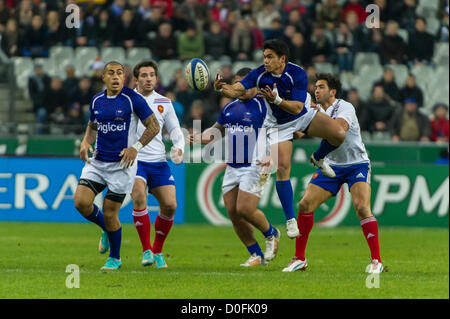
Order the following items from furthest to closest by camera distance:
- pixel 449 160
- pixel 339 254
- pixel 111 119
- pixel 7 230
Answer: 1. pixel 449 160
2. pixel 7 230
3. pixel 339 254
4. pixel 111 119

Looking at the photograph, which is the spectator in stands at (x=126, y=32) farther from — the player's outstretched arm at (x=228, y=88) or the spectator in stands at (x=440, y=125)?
the player's outstretched arm at (x=228, y=88)

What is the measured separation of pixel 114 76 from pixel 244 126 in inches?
74.6

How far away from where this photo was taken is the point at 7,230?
16734 mm

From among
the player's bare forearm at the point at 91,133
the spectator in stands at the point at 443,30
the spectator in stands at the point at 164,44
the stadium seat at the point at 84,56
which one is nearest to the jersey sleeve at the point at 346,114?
the player's bare forearm at the point at 91,133

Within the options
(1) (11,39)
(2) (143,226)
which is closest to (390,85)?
(1) (11,39)

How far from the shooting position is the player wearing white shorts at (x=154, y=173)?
37.0ft

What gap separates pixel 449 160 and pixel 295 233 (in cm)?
836

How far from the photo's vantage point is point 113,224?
10625 mm

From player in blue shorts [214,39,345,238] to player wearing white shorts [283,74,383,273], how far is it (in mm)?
190

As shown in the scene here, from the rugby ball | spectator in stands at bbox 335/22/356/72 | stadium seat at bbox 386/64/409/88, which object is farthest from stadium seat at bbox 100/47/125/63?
the rugby ball

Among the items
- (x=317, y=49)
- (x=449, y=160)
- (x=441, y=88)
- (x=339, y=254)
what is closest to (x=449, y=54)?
(x=441, y=88)

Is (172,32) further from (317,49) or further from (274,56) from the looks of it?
(274,56)

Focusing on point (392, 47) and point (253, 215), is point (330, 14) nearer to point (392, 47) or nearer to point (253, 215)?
point (392, 47)

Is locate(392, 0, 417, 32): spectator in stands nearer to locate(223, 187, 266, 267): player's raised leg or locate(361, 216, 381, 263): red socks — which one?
locate(223, 187, 266, 267): player's raised leg
